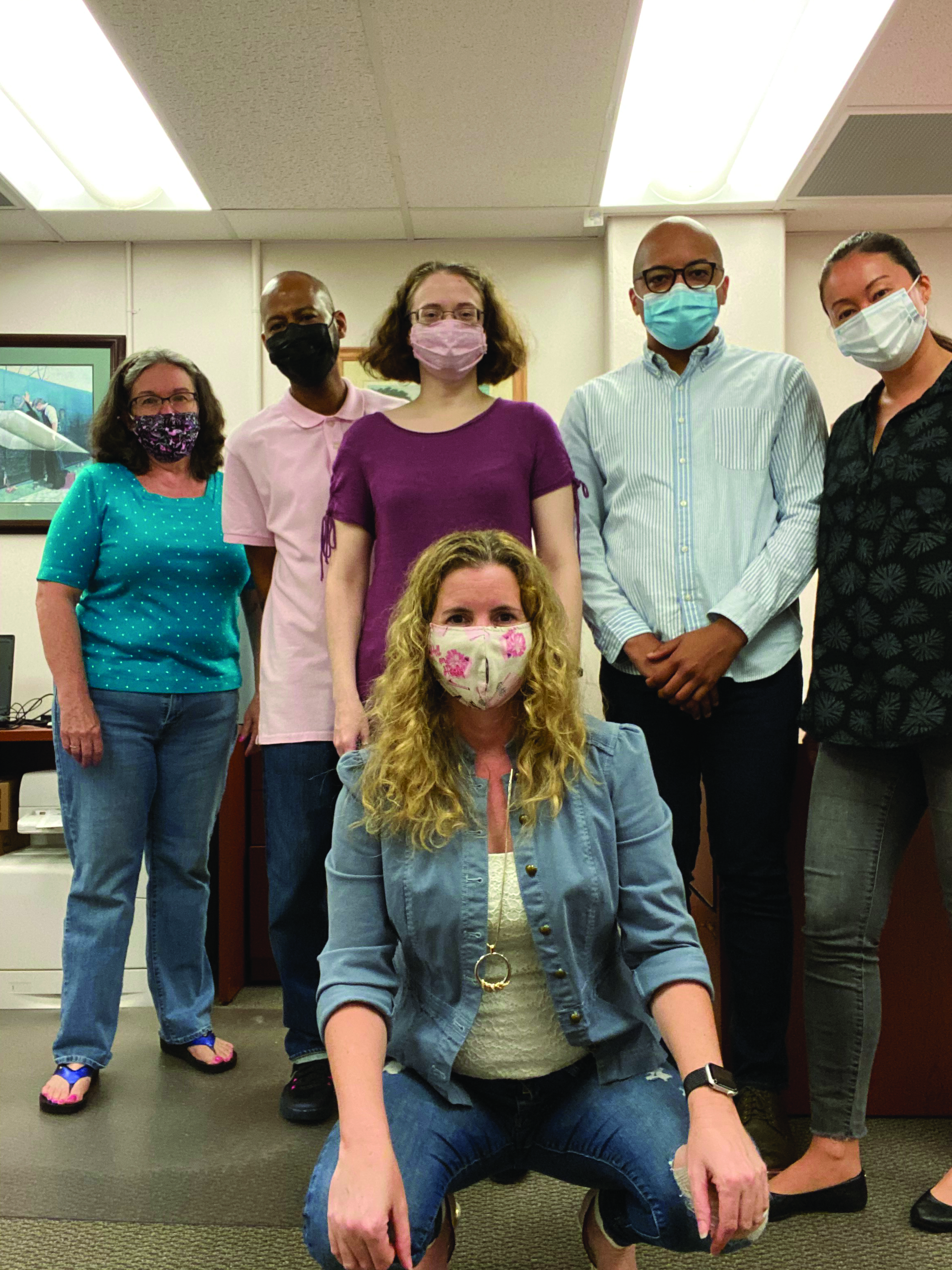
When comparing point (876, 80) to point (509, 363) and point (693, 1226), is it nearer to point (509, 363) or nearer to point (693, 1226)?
point (509, 363)

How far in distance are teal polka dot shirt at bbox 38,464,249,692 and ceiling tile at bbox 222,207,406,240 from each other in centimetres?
172

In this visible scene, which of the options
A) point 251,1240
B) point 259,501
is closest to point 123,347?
point 259,501

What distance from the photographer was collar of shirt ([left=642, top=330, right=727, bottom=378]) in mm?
1874

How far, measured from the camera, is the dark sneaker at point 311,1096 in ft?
6.68

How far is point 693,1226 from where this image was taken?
1097 mm

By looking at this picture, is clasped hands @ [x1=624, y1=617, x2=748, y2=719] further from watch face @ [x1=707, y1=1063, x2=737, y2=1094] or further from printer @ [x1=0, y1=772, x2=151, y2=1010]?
printer @ [x1=0, y1=772, x2=151, y2=1010]

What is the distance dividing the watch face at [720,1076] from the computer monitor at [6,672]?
2.91 m

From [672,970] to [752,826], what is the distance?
597 millimetres

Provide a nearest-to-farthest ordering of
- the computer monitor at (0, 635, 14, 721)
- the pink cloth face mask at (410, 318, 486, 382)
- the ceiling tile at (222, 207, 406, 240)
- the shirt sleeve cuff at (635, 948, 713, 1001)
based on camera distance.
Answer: the shirt sleeve cuff at (635, 948, 713, 1001) → the pink cloth face mask at (410, 318, 486, 382) → the computer monitor at (0, 635, 14, 721) → the ceiling tile at (222, 207, 406, 240)

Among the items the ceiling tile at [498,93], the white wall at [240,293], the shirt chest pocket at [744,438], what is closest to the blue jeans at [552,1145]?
the shirt chest pocket at [744,438]

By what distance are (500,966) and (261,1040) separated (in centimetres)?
153

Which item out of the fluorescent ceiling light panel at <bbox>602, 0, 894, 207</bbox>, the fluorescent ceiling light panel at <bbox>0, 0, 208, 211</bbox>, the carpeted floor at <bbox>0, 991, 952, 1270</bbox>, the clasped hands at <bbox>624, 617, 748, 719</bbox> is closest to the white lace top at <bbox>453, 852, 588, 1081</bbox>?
the carpeted floor at <bbox>0, 991, 952, 1270</bbox>

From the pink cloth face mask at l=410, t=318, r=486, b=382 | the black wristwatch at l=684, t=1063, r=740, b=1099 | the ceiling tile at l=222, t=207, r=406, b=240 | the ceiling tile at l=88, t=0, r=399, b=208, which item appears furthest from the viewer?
the ceiling tile at l=222, t=207, r=406, b=240

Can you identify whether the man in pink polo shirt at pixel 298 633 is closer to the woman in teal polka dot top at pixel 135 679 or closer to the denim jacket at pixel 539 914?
the woman in teal polka dot top at pixel 135 679
